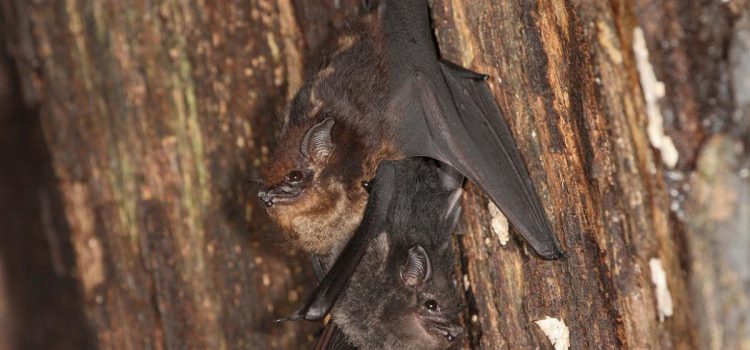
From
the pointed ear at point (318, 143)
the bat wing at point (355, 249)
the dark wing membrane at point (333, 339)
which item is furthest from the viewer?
the dark wing membrane at point (333, 339)

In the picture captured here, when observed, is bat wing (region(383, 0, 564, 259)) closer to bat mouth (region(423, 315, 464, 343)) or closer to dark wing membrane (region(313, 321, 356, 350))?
bat mouth (region(423, 315, 464, 343))

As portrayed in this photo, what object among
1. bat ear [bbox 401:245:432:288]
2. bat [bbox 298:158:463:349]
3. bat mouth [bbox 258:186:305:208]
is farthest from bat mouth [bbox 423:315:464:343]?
bat mouth [bbox 258:186:305:208]

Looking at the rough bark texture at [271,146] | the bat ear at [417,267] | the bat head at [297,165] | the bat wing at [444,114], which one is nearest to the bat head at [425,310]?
the bat ear at [417,267]

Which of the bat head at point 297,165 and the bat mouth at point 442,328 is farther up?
the bat head at point 297,165

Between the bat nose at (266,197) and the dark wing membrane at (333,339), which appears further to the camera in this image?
the dark wing membrane at (333,339)

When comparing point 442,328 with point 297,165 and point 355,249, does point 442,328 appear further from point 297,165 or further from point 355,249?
point 297,165

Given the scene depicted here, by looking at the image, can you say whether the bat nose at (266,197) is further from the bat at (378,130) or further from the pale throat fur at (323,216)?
the pale throat fur at (323,216)
